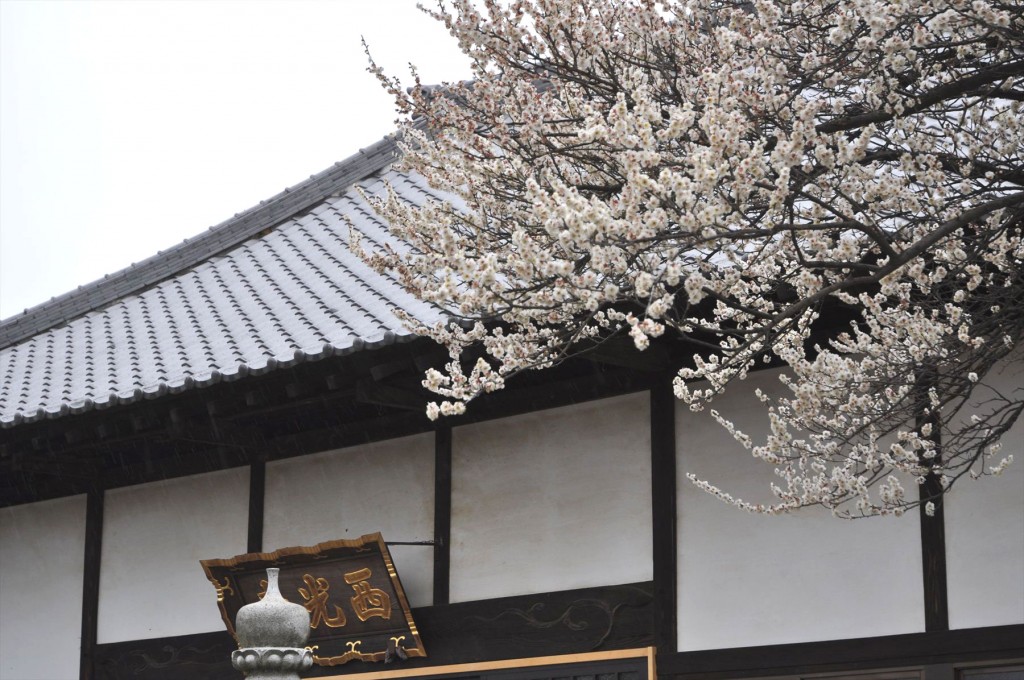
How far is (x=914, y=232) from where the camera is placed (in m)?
5.34

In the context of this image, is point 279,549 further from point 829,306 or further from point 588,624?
point 829,306

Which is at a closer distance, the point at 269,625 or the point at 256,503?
the point at 269,625

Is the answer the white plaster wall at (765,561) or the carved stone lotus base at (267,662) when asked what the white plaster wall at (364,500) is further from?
the carved stone lotus base at (267,662)

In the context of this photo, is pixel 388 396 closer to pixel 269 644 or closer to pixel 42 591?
pixel 269 644

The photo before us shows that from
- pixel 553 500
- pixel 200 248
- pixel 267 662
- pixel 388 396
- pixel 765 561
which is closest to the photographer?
pixel 267 662

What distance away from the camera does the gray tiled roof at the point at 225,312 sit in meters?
8.59

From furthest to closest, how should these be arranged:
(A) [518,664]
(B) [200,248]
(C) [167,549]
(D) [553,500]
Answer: (B) [200,248] < (C) [167,549] < (D) [553,500] < (A) [518,664]

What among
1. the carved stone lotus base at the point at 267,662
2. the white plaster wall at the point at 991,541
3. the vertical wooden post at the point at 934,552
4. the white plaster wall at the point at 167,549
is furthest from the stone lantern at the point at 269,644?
the white plaster wall at the point at 167,549

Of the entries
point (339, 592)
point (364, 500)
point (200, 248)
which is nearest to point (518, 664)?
point (339, 592)

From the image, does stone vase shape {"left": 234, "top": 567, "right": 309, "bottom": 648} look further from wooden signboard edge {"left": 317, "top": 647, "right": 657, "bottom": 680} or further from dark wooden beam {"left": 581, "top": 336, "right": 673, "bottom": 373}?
wooden signboard edge {"left": 317, "top": 647, "right": 657, "bottom": 680}

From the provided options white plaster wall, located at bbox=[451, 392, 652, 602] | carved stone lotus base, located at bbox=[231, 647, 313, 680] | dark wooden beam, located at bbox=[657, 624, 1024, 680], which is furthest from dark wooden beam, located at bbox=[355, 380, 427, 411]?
carved stone lotus base, located at bbox=[231, 647, 313, 680]

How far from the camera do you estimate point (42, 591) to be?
1063 centimetres

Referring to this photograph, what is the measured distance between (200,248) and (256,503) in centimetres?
398

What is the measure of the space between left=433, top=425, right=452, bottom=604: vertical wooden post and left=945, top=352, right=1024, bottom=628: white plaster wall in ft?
10.5
